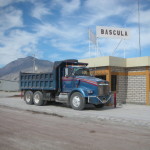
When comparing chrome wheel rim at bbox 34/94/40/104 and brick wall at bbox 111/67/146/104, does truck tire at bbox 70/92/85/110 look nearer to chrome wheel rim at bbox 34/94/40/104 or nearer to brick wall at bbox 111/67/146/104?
chrome wheel rim at bbox 34/94/40/104

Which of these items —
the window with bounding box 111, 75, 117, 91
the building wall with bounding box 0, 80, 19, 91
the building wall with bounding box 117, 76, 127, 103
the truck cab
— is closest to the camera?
the truck cab

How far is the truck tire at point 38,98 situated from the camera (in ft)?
54.5

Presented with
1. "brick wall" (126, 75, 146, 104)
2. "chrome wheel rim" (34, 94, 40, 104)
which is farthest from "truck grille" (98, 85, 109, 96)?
"chrome wheel rim" (34, 94, 40, 104)

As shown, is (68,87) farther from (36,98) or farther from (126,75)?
(126,75)

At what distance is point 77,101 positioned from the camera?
1419cm

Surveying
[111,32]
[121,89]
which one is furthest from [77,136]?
[111,32]

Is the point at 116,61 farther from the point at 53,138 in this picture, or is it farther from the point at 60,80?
the point at 53,138

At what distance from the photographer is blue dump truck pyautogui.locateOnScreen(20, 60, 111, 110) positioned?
45.5ft

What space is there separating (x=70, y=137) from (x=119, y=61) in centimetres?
1134

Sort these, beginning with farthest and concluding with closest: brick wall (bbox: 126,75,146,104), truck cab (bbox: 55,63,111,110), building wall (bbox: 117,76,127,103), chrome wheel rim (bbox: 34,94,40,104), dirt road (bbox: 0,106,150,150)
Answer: building wall (bbox: 117,76,127,103)
brick wall (bbox: 126,75,146,104)
chrome wheel rim (bbox: 34,94,40,104)
truck cab (bbox: 55,63,111,110)
dirt road (bbox: 0,106,150,150)

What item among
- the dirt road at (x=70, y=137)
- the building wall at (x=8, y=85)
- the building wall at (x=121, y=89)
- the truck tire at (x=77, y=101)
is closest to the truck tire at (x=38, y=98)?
the truck tire at (x=77, y=101)

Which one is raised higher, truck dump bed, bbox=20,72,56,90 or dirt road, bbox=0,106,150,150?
truck dump bed, bbox=20,72,56,90

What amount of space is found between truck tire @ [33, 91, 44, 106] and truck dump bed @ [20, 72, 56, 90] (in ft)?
1.28

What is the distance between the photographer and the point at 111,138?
746cm
